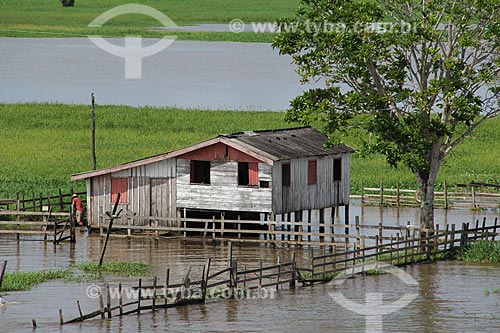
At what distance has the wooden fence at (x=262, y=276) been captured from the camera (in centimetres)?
3234

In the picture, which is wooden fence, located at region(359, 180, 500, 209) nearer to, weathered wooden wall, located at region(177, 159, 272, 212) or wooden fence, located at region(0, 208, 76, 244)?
weathered wooden wall, located at region(177, 159, 272, 212)

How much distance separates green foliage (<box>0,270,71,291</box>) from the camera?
36094mm

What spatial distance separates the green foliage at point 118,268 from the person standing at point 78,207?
7140 mm

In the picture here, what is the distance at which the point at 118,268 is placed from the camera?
129ft

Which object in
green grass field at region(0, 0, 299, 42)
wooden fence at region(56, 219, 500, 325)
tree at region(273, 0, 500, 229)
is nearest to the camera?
wooden fence at region(56, 219, 500, 325)

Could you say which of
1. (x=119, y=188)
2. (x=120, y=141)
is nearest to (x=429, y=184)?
(x=119, y=188)

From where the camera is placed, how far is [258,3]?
168 metres

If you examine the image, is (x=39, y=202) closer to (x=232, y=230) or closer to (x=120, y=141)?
(x=232, y=230)

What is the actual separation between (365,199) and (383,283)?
1839 cm

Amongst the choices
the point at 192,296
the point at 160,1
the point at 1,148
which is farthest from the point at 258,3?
the point at 192,296

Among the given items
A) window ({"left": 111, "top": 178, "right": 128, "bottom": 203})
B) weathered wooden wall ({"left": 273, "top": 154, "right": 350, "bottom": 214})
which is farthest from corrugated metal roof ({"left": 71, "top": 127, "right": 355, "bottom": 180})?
window ({"left": 111, "top": 178, "right": 128, "bottom": 203})

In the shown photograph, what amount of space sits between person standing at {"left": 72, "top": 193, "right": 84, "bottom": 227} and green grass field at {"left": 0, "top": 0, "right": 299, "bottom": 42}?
Answer: 82.9m

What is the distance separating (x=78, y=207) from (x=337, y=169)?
1054 centimetres

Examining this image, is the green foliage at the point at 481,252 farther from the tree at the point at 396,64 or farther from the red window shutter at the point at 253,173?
the red window shutter at the point at 253,173
